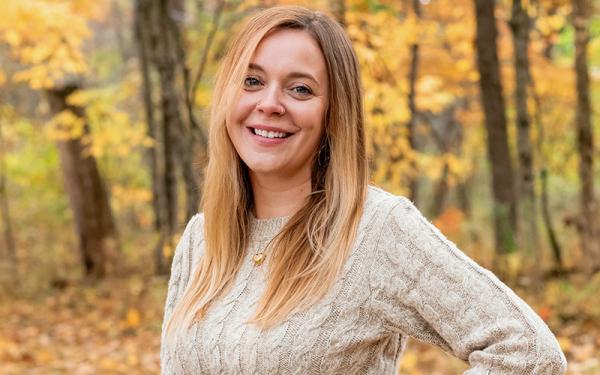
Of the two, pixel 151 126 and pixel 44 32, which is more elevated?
pixel 44 32

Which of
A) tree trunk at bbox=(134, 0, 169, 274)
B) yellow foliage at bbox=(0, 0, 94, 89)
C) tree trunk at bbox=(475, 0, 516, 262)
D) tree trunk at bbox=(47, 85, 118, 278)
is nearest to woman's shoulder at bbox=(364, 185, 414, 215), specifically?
tree trunk at bbox=(475, 0, 516, 262)

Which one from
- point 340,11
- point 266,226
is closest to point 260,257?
point 266,226

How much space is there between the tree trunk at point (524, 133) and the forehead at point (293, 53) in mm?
6034

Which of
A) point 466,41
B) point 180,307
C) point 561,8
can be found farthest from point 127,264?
point 180,307

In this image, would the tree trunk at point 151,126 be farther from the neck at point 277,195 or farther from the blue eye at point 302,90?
the blue eye at point 302,90

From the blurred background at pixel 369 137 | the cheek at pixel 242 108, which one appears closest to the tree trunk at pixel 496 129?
the blurred background at pixel 369 137

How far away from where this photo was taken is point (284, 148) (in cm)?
216

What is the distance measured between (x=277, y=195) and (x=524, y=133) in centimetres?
600

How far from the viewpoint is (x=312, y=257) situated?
2115mm

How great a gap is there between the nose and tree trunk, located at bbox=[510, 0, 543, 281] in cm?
608

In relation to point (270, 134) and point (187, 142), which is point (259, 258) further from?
point (187, 142)

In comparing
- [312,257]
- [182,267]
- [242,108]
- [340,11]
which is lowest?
[182,267]

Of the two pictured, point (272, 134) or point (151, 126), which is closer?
point (272, 134)

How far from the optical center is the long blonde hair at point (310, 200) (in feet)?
6.75
